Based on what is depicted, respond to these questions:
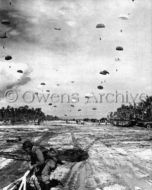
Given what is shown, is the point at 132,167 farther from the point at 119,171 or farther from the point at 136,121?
the point at 136,121

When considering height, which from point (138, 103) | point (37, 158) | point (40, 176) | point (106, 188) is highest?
point (138, 103)

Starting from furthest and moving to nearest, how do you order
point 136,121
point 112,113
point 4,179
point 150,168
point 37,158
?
point 112,113 → point 136,121 → point 150,168 → point 4,179 → point 37,158

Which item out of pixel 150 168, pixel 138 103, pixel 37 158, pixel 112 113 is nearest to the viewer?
pixel 37 158

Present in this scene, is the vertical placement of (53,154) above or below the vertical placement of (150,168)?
above

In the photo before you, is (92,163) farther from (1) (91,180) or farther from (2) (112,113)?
(2) (112,113)

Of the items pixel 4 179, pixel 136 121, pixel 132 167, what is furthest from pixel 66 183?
pixel 136 121

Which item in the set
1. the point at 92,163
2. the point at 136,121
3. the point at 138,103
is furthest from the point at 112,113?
the point at 92,163

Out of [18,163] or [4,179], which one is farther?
[18,163]
